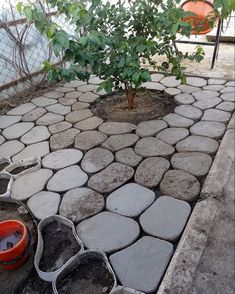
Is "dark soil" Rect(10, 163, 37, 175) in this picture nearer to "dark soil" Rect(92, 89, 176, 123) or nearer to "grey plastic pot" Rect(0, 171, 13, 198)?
"grey plastic pot" Rect(0, 171, 13, 198)

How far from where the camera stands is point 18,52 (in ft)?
10.9

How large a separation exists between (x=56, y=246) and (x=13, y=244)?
221 mm

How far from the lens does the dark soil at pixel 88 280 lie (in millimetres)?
1379

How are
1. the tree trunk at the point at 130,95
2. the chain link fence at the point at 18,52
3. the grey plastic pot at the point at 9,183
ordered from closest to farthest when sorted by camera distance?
the grey plastic pot at the point at 9,183
the tree trunk at the point at 130,95
the chain link fence at the point at 18,52

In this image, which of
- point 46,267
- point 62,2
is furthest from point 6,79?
point 46,267

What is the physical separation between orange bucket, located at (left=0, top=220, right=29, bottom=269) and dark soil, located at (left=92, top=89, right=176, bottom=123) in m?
1.45

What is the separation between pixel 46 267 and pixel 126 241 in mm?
428

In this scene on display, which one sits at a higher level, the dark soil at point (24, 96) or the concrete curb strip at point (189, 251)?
the dark soil at point (24, 96)

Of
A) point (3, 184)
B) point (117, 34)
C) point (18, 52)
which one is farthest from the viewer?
point (18, 52)

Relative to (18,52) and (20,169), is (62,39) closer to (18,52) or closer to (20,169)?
(20,169)

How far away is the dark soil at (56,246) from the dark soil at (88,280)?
0.09m

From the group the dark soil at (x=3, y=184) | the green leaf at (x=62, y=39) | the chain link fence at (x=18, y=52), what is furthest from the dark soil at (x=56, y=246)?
the chain link fence at (x=18, y=52)

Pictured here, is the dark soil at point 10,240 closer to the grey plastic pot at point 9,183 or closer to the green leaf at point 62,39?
the grey plastic pot at point 9,183

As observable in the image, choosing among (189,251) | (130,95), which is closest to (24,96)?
(130,95)
